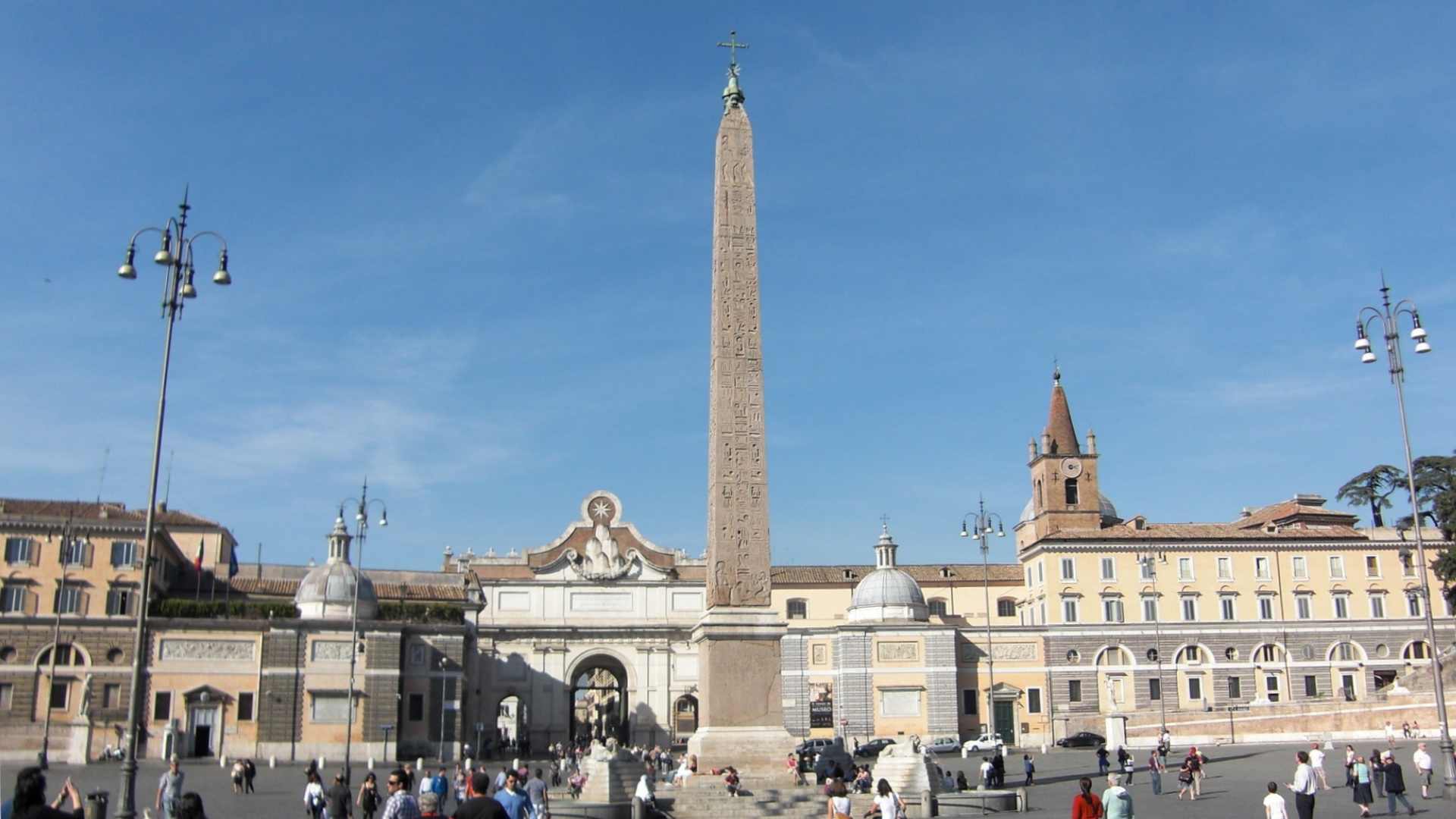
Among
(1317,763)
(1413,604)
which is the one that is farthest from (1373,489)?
(1317,763)

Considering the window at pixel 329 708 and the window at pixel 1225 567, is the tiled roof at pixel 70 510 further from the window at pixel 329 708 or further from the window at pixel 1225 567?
the window at pixel 1225 567

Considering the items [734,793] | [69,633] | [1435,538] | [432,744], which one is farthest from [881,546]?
[734,793]

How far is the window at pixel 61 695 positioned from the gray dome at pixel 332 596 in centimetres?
763

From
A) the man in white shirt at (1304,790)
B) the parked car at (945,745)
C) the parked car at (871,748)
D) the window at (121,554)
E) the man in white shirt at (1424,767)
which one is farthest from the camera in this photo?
the parked car at (945,745)

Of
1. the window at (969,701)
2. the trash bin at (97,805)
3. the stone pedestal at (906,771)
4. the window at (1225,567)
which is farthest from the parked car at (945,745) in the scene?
the trash bin at (97,805)

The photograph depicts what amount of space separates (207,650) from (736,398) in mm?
27334

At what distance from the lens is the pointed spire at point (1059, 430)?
2272 inches

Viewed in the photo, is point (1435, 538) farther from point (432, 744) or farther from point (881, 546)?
point (432, 744)

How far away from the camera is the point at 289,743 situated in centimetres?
4103

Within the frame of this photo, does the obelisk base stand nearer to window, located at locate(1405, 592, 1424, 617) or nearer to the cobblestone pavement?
the cobblestone pavement

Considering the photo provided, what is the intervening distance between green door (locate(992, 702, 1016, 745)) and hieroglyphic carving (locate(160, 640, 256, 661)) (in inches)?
1084

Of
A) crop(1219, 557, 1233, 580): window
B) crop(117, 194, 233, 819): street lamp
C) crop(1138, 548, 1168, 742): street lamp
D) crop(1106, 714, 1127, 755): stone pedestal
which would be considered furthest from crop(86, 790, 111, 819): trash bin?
crop(1219, 557, 1233, 580): window

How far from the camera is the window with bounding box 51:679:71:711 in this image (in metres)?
39.9

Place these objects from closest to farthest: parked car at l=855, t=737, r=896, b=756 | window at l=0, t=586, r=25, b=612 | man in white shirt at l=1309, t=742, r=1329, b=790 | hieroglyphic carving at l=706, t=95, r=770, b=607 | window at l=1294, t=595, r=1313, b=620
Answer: man in white shirt at l=1309, t=742, r=1329, b=790, hieroglyphic carving at l=706, t=95, r=770, b=607, window at l=0, t=586, r=25, b=612, parked car at l=855, t=737, r=896, b=756, window at l=1294, t=595, r=1313, b=620
